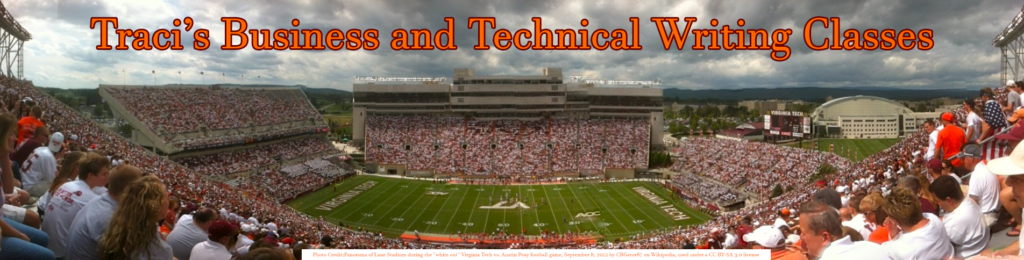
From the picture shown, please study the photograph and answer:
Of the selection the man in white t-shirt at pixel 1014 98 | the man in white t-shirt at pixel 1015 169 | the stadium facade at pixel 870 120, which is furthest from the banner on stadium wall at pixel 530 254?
the stadium facade at pixel 870 120

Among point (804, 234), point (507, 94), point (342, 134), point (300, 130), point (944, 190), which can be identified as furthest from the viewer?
point (342, 134)

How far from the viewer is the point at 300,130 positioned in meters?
27.5

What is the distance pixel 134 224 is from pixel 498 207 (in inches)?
675

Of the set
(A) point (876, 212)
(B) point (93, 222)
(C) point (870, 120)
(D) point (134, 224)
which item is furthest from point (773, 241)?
(C) point (870, 120)

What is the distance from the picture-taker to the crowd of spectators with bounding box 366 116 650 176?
2608cm

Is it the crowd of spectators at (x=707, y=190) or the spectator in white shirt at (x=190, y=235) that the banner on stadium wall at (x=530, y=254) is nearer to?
the spectator in white shirt at (x=190, y=235)

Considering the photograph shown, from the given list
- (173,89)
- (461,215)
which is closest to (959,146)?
(461,215)

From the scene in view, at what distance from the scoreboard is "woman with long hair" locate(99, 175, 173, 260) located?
1044 inches

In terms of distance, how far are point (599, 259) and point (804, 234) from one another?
2780mm

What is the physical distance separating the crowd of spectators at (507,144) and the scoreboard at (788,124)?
19.9ft

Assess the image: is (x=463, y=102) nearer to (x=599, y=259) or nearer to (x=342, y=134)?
(x=342, y=134)

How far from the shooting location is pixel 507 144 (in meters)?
28.2

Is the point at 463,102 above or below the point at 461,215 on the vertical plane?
above

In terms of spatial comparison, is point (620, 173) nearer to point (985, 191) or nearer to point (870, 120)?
point (870, 120)
